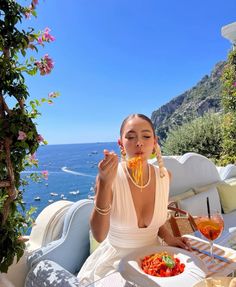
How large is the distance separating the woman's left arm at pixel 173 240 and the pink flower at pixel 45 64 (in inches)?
48.3

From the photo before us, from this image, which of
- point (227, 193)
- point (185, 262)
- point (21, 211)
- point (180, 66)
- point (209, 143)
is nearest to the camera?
point (185, 262)

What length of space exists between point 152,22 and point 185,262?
21.2 m

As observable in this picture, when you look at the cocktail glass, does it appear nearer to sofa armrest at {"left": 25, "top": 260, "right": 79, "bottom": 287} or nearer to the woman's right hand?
the woman's right hand

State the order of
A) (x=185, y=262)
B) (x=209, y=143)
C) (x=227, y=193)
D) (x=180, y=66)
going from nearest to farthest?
(x=185, y=262) < (x=227, y=193) < (x=209, y=143) < (x=180, y=66)

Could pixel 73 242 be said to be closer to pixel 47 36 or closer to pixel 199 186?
pixel 47 36

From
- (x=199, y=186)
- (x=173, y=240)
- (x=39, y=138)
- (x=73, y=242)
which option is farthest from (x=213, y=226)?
(x=199, y=186)

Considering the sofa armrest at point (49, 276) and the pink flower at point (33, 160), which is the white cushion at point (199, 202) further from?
the pink flower at point (33, 160)

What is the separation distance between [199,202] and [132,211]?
2169mm

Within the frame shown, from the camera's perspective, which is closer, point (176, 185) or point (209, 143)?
point (176, 185)

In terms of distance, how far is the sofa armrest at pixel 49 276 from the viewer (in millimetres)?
1711

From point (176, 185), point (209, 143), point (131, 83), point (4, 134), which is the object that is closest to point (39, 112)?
point (4, 134)

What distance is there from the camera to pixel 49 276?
5.95 feet

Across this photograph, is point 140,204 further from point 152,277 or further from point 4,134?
point 4,134

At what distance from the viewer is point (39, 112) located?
1656 millimetres
